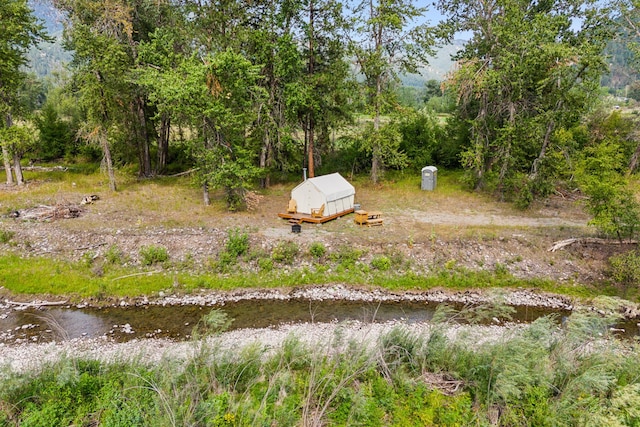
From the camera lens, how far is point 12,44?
20.4 m

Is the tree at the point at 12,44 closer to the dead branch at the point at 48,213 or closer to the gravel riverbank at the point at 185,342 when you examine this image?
the dead branch at the point at 48,213

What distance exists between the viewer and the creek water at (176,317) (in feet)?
36.2

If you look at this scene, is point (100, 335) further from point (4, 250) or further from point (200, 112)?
point (200, 112)

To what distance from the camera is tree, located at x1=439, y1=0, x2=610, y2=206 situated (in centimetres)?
1717

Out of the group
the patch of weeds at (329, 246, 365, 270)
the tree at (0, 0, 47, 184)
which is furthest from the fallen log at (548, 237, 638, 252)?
the tree at (0, 0, 47, 184)

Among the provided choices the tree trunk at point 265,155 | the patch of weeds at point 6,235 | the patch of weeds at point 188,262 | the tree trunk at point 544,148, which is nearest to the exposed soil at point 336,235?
the patch of weeds at point 188,262

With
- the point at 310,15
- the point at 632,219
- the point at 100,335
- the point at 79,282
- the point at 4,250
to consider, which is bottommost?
the point at 100,335

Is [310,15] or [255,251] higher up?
[310,15]

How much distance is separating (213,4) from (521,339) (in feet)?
66.1

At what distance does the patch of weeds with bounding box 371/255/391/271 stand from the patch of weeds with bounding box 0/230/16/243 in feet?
50.1

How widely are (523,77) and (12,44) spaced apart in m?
27.9

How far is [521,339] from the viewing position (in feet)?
24.3

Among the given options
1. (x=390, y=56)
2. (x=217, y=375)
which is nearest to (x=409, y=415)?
(x=217, y=375)

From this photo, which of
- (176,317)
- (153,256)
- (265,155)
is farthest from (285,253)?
(265,155)
